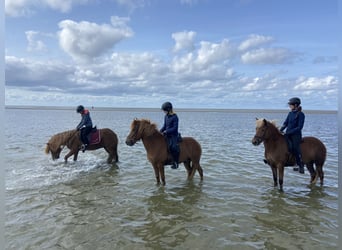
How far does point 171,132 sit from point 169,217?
2.55 metres

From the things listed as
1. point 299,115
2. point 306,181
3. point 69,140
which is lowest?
point 306,181

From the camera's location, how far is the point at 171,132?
7070 millimetres

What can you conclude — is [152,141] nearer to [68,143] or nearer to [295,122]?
[295,122]

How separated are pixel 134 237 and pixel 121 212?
1.19 m

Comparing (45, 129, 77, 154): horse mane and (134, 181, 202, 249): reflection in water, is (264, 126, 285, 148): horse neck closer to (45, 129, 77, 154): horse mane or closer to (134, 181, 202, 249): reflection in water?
(134, 181, 202, 249): reflection in water

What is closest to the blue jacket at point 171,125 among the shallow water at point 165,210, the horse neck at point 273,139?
the shallow water at point 165,210

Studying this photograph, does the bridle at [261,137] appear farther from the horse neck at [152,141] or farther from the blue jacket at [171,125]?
the horse neck at [152,141]

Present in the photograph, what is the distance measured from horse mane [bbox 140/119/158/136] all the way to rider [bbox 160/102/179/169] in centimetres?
32

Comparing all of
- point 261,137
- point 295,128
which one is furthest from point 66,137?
point 295,128

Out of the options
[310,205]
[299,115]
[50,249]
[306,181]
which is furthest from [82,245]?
[306,181]

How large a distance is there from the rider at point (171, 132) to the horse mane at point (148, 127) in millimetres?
323

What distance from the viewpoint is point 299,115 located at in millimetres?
6766

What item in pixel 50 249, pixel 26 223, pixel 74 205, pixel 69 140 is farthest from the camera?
pixel 69 140

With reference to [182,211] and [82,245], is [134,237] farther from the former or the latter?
[182,211]
